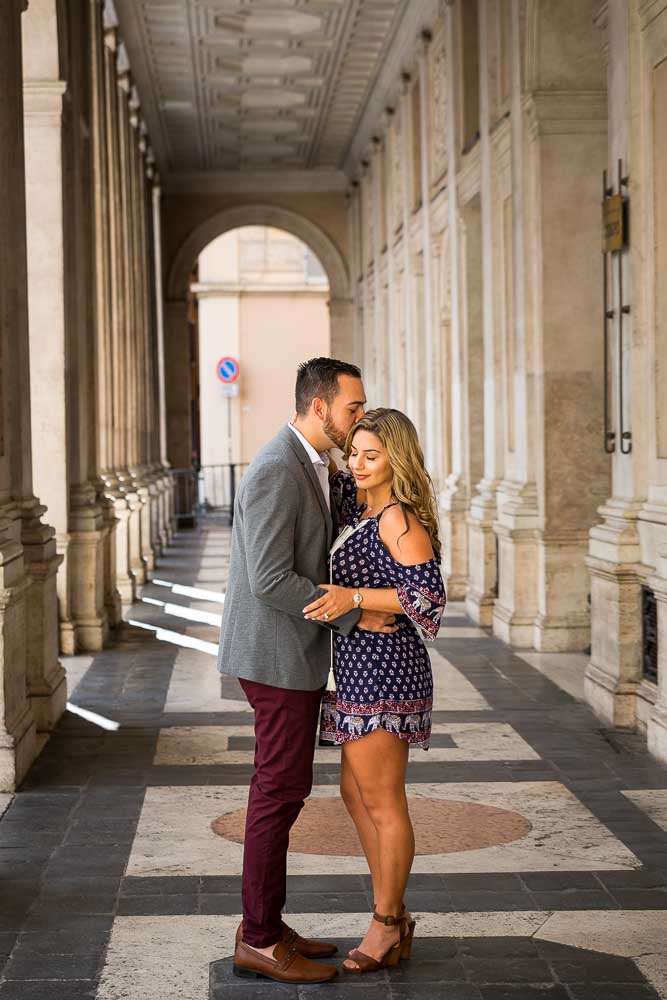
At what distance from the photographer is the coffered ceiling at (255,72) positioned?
17203 mm

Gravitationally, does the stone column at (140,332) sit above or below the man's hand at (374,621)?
above

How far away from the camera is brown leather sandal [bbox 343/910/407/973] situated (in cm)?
416

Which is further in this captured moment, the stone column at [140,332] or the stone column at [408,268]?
the stone column at [408,268]

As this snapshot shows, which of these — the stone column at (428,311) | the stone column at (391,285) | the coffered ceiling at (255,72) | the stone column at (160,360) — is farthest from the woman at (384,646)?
the stone column at (160,360)

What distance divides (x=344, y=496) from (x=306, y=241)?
24.4m

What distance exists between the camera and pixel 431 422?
672 inches

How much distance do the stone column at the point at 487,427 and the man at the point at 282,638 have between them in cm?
819

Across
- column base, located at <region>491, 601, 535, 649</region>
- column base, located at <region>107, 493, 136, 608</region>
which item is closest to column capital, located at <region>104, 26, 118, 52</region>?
column base, located at <region>107, 493, 136, 608</region>

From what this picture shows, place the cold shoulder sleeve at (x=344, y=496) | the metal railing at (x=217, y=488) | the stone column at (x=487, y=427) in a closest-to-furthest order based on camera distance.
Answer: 1. the cold shoulder sleeve at (x=344, y=496)
2. the stone column at (x=487, y=427)
3. the metal railing at (x=217, y=488)

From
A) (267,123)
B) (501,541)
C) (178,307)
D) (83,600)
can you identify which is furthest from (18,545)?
(178,307)

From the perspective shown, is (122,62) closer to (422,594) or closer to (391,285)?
(391,285)

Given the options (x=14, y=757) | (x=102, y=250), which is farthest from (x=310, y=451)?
(x=102, y=250)

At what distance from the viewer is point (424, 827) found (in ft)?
19.2

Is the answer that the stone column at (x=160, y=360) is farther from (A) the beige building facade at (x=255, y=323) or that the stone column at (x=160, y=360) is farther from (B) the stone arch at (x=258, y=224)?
(A) the beige building facade at (x=255, y=323)
